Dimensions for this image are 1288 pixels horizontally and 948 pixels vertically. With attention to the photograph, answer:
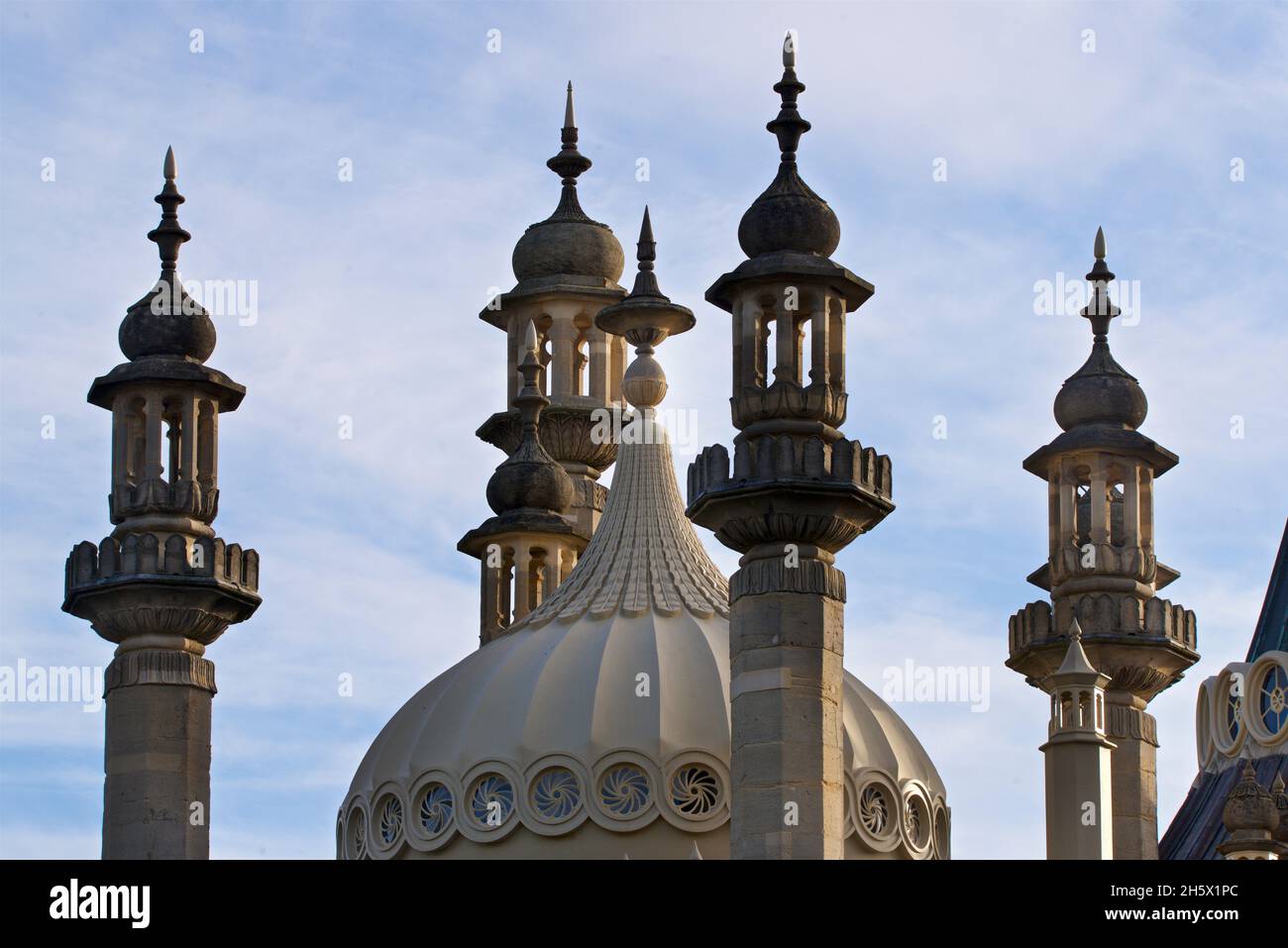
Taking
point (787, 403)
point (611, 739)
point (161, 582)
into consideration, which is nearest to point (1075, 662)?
point (787, 403)

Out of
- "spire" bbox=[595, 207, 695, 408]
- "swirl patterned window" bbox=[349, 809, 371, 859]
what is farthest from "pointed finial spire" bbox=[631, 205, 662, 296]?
"swirl patterned window" bbox=[349, 809, 371, 859]

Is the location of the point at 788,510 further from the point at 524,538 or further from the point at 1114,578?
the point at 524,538

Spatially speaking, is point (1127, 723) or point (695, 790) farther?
point (1127, 723)

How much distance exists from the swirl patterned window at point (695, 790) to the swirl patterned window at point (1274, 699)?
36.9 feet

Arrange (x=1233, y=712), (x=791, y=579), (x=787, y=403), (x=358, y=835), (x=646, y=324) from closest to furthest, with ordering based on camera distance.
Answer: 1. (x=791, y=579)
2. (x=787, y=403)
3. (x=358, y=835)
4. (x=646, y=324)
5. (x=1233, y=712)

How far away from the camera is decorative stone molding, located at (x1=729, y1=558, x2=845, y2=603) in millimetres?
48688

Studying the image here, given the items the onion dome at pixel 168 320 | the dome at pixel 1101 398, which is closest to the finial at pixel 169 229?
the onion dome at pixel 168 320

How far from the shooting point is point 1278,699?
60.0m

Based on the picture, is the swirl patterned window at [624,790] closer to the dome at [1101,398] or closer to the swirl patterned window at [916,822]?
the swirl patterned window at [916,822]

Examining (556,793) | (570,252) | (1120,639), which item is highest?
(570,252)

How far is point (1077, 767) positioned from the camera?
50562 millimetres

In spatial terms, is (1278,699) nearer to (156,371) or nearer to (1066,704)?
(1066,704)

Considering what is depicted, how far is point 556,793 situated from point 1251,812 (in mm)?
10045

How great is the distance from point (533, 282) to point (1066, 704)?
19058 mm
